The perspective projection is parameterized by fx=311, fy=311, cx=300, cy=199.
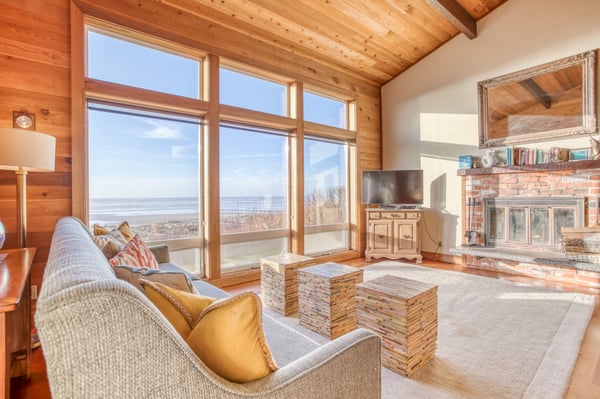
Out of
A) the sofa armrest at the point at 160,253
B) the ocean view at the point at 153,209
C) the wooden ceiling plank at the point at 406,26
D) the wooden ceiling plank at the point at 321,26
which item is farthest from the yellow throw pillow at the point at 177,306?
the wooden ceiling plank at the point at 406,26

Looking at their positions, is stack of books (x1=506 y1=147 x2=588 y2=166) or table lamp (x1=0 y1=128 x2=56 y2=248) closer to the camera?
table lamp (x1=0 y1=128 x2=56 y2=248)

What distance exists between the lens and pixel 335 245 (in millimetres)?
5223

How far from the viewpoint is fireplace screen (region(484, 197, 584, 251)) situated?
12.5ft

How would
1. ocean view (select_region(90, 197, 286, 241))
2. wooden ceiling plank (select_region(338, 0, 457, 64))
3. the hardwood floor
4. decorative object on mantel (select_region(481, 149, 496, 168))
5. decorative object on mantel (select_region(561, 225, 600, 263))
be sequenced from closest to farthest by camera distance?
the hardwood floor, ocean view (select_region(90, 197, 286, 241)), decorative object on mantel (select_region(561, 225, 600, 263)), wooden ceiling plank (select_region(338, 0, 457, 64)), decorative object on mantel (select_region(481, 149, 496, 168))

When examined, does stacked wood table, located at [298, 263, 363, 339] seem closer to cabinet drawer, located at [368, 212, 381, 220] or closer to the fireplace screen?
cabinet drawer, located at [368, 212, 381, 220]

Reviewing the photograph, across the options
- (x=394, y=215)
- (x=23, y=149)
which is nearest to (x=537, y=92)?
(x=394, y=215)

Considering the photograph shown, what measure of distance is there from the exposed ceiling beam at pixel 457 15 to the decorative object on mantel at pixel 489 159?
1763 mm

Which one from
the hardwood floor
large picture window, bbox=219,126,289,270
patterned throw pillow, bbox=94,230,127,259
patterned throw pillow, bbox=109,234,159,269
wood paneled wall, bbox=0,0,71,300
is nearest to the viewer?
patterned throw pillow, bbox=109,234,159,269

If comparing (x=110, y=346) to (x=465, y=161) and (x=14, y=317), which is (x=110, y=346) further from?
(x=465, y=161)

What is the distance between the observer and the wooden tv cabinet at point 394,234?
16.1 feet

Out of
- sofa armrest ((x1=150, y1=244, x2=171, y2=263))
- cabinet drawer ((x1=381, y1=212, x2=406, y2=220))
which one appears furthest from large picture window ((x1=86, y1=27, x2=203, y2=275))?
cabinet drawer ((x1=381, y1=212, x2=406, y2=220))

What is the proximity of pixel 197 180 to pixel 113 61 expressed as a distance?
4.66 ft

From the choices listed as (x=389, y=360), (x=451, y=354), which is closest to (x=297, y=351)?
(x=389, y=360)

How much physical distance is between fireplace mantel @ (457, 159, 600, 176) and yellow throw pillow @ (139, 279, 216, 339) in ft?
14.7
